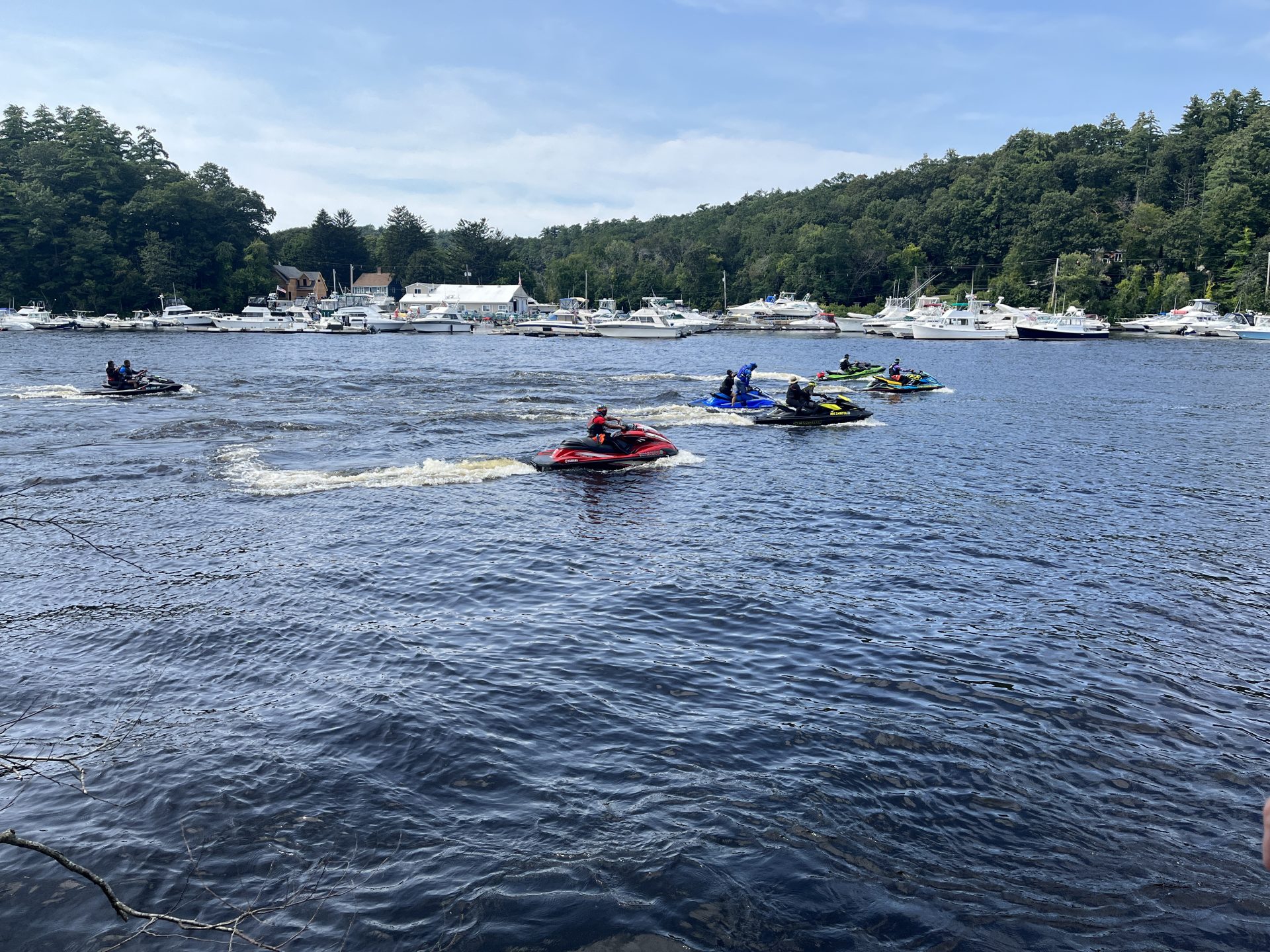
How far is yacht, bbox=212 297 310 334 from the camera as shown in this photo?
10681 centimetres

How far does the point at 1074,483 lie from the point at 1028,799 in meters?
17.3

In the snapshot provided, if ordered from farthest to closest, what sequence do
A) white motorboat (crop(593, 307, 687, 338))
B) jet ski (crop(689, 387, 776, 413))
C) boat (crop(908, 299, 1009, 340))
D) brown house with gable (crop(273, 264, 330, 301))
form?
brown house with gable (crop(273, 264, 330, 301))
white motorboat (crop(593, 307, 687, 338))
boat (crop(908, 299, 1009, 340))
jet ski (crop(689, 387, 776, 413))

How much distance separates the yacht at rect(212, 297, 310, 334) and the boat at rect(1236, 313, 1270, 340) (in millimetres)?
108846

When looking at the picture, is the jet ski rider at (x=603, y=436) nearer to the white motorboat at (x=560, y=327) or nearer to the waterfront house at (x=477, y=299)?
the white motorboat at (x=560, y=327)

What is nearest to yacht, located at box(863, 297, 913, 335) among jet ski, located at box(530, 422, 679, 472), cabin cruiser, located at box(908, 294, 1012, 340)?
cabin cruiser, located at box(908, 294, 1012, 340)

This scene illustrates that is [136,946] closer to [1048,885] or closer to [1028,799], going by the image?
[1048,885]

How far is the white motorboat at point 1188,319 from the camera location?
96188 mm

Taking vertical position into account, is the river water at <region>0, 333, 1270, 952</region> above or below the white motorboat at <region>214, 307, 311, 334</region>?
below

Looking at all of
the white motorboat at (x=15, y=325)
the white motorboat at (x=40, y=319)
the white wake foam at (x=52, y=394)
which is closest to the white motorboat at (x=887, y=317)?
the white wake foam at (x=52, y=394)

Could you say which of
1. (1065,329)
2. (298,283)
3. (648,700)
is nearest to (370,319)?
(298,283)

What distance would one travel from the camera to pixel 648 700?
10.9 metres

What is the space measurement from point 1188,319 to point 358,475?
103271 mm

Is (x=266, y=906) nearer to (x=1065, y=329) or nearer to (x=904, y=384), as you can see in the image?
(x=904, y=384)

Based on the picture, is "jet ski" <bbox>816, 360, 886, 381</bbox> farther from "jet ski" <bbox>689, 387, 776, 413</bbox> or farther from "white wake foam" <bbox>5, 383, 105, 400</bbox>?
"white wake foam" <bbox>5, 383, 105, 400</bbox>
